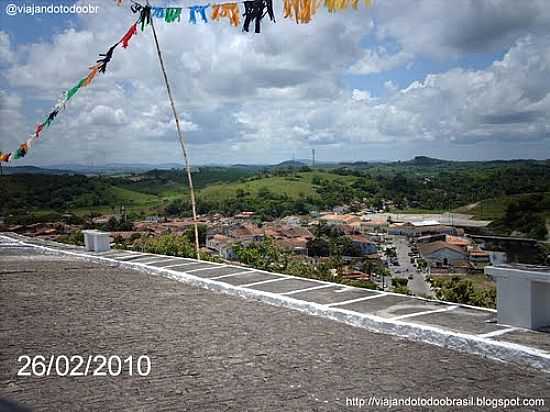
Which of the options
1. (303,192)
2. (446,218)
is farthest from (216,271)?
(303,192)

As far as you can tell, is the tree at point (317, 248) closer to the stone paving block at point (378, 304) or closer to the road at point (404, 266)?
the road at point (404, 266)

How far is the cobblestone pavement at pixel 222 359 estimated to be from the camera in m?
3.31

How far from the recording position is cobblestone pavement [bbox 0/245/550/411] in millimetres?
3314

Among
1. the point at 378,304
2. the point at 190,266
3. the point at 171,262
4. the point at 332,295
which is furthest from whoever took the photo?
the point at 171,262

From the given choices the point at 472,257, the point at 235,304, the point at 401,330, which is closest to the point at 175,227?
the point at 472,257

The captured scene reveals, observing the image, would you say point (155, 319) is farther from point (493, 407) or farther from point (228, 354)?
point (493, 407)

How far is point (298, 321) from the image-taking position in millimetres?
5289

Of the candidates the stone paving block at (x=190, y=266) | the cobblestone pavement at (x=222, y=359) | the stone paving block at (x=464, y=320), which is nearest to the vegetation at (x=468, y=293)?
the stone paving block at (x=464, y=320)

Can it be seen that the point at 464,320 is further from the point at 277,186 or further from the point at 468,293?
the point at 277,186

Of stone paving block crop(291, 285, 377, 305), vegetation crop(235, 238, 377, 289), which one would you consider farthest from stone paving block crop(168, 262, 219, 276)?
stone paving block crop(291, 285, 377, 305)

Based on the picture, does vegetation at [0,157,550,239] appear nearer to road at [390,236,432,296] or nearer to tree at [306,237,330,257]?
road at [390,236,432,296]

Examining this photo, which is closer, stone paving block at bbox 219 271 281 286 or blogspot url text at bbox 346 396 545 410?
blogspot url text at bbox 346 396 545 410

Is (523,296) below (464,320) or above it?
above

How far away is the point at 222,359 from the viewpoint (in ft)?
13.3
